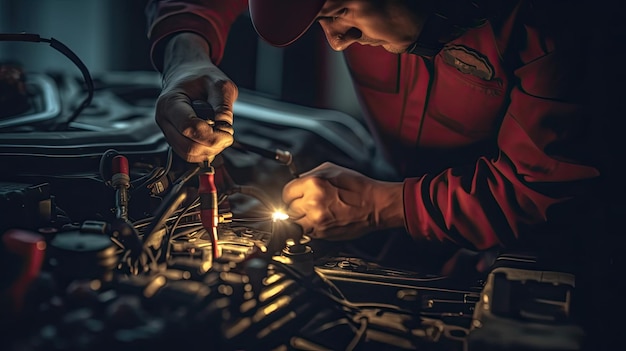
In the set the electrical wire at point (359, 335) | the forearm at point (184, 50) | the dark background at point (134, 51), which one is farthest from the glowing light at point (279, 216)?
the dark background at point (134, 51)

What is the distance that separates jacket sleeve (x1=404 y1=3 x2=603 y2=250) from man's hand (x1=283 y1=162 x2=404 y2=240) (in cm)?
7

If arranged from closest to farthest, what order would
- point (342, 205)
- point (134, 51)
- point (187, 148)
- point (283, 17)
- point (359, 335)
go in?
Answer: point (359, 335)
point (283, 17)
point (187, 148)
point (342, 205)
point (134, 51)

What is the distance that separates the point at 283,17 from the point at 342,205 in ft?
1.24

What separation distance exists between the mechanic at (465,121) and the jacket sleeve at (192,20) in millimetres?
113

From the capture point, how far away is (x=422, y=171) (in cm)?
129

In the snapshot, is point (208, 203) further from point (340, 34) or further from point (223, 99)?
point (340, 34)

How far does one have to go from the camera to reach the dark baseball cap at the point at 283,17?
92cm

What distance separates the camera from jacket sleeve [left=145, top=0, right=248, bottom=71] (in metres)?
1.27

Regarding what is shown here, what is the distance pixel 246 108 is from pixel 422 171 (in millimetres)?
448

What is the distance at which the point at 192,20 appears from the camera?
4.20 feet

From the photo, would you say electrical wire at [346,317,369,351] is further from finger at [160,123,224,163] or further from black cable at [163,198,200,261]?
finger at [160,123,224,163]

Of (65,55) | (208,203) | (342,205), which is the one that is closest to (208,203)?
(208,203)

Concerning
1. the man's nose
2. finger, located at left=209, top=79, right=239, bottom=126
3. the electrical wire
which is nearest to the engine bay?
the electrical wire

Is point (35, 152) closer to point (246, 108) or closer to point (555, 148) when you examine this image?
point (246, 108)
